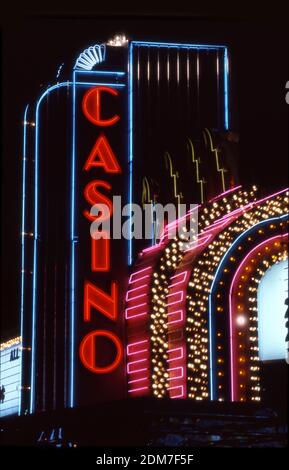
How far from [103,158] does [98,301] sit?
2.66 m

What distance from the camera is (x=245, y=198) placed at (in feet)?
67.7

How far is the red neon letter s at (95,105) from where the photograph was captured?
2252 centimetres

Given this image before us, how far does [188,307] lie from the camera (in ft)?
64.8

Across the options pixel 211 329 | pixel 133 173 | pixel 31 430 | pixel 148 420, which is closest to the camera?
pixel 148 420

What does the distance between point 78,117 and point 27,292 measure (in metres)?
3.44

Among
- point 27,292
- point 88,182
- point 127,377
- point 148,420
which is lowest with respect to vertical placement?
point 148,420

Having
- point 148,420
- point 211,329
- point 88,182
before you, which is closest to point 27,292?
point 88,182

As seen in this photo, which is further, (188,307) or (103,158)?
(103,158)

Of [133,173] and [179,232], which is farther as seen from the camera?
[133,173]

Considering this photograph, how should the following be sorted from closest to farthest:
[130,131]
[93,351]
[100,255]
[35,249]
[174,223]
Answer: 1. [174,223]
2. [93,351]
3. [100,255]
4. [130,131]
5. [35,249]

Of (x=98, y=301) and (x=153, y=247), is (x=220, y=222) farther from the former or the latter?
(x=98, y=301)

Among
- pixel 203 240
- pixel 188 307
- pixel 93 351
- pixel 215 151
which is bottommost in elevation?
pixel 93 351

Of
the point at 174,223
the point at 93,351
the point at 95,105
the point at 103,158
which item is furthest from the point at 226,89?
the point at 93,351

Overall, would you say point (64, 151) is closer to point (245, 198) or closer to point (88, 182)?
point (88, 182)
